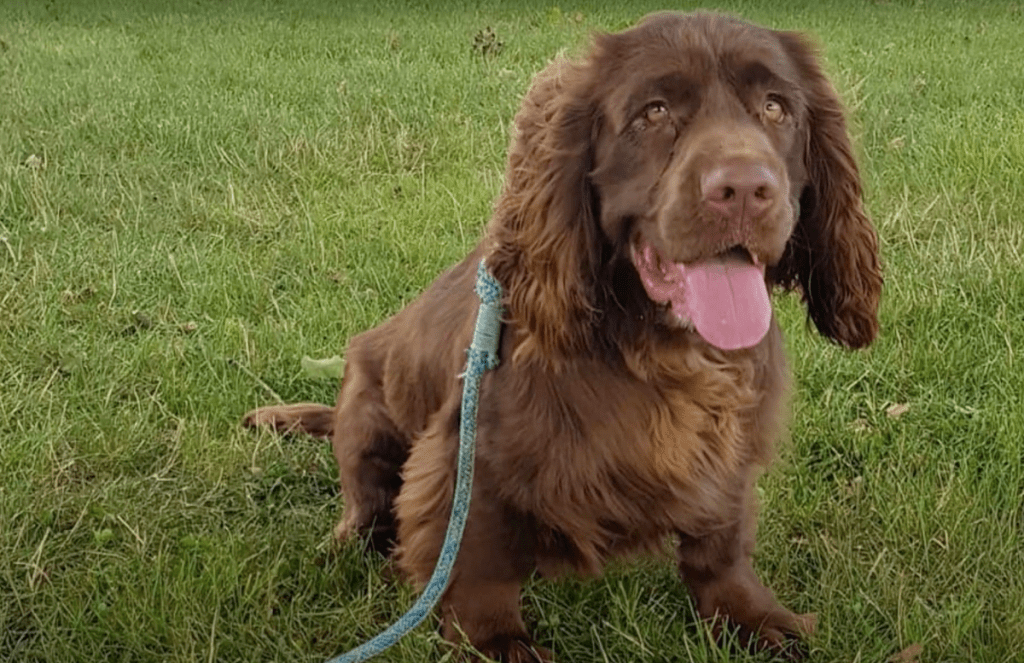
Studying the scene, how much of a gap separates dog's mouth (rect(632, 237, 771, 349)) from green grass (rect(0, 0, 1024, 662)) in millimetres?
589

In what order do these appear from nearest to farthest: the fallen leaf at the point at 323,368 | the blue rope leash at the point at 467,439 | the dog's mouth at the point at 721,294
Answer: the dog's mouth at the point at 721,294
the blue rope leash at the point at 467,439
the fallen leaf at the point at 323,368

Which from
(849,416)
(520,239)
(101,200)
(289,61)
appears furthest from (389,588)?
(289,61)

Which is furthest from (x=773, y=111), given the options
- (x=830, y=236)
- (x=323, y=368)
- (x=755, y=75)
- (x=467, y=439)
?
(x=323, y=368)

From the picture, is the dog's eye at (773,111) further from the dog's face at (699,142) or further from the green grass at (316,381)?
the green grass at (316,381)

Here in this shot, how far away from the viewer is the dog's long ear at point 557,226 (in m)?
2.12

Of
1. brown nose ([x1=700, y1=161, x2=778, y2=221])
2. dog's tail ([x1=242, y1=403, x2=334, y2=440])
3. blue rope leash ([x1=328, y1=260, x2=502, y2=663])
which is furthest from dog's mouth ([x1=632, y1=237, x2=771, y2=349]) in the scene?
dog's tail ([x1=242, y1=403, x2=334, y2=440])

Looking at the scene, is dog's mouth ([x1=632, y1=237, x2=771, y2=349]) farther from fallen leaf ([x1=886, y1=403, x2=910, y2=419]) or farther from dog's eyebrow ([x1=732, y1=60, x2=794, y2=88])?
fallen leaf ([x1=886, y1=403, x2=910, y2=419])

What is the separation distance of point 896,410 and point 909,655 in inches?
42.6

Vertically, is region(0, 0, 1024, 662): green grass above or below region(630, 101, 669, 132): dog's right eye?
below

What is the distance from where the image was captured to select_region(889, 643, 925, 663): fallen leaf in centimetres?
233

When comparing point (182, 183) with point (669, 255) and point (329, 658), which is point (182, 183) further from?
point (669, 255)

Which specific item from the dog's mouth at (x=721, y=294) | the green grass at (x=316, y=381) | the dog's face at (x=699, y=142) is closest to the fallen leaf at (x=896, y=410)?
the green grass at (x=316, y=381)

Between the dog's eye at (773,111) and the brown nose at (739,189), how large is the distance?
22cm

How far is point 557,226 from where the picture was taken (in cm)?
213
